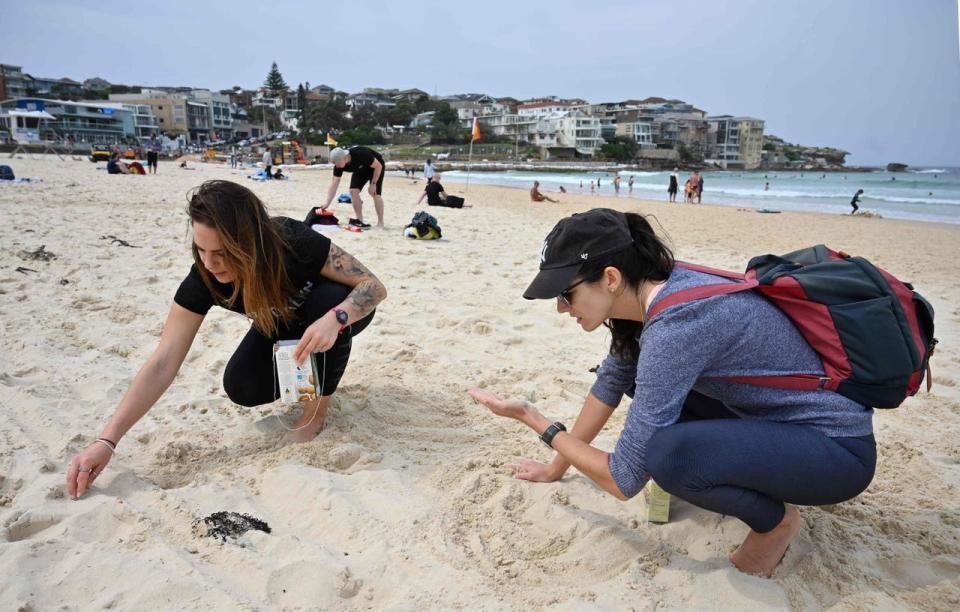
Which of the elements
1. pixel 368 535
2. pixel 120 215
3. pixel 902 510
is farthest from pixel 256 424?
A: pixel 120 215

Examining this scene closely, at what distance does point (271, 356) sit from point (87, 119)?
256 feet

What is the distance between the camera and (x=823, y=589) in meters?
1.71

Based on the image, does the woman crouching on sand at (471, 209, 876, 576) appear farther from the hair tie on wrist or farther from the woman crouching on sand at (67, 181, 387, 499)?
the hair tie on wrist

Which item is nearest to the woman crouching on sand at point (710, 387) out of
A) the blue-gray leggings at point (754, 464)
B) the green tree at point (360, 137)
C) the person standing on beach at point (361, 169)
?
the blue-gray leggings at point (754, 464)

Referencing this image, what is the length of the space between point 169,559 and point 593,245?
60.0 inches

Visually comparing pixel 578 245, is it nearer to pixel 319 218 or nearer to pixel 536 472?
pixel 536 472

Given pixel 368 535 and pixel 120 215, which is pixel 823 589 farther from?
pixel 120 215

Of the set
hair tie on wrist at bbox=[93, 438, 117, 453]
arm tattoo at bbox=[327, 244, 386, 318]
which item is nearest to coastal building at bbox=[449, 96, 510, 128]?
arm tattoo at bbox=[327, 244, 386, 318]

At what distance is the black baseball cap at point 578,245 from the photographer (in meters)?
1.57

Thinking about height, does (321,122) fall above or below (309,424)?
above

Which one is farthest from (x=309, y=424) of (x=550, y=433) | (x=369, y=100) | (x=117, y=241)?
(x=369, y=100)

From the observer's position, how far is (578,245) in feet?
5.17

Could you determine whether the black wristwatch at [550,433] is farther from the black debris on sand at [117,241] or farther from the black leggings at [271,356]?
the black debris on sand at [117,241]

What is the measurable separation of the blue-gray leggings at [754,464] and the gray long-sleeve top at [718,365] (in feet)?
Answer: 0.14
